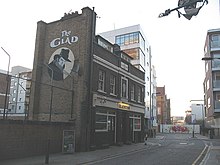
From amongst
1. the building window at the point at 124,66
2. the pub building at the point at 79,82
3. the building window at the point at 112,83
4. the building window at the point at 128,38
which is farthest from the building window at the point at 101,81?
the building window at the point at 128,38

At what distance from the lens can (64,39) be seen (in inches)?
880

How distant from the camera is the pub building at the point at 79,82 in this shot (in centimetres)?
1994

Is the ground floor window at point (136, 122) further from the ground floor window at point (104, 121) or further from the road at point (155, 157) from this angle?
the road at point (155, 157)

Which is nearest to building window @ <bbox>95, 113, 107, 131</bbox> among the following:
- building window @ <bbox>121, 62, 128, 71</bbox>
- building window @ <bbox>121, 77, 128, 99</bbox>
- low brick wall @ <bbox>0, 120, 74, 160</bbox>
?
low brick wall @ <bbox>0, 120, 74, 160</bbox>

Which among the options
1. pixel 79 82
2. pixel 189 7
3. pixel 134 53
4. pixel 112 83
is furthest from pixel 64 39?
pixel 134 53

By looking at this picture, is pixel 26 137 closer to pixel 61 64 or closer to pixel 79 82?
pixel 79 82

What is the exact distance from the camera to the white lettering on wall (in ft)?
71.3

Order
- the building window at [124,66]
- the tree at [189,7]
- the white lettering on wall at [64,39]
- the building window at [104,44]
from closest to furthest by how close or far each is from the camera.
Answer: the tree at [189,7] < the white lettering on wall at [64,39] < the building window at [104,44] < the building window at [124,66]

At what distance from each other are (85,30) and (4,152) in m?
10.9

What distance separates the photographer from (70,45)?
71.5 ft

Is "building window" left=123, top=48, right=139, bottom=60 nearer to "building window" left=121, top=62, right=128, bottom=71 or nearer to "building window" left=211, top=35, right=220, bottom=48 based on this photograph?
"building window" left=211, top=35, right=220, bottom=48

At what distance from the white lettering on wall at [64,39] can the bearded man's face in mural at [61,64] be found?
638 mm

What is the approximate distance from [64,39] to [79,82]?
14.2ft

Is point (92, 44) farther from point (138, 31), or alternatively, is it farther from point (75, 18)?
point (138, 31)
